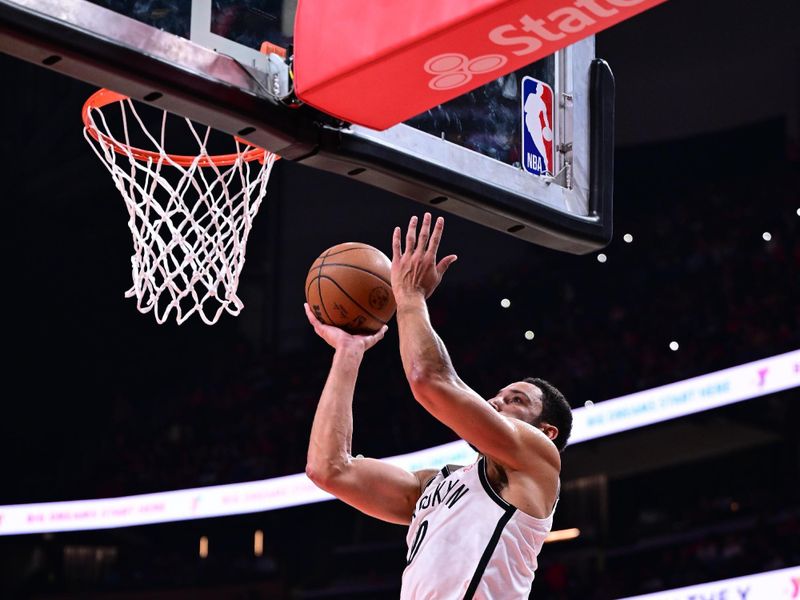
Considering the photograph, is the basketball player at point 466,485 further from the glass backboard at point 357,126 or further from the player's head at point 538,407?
the glass backboard at point 357,126

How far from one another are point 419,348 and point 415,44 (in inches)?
29.9

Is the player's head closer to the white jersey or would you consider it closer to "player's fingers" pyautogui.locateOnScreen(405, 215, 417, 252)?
the white jersey

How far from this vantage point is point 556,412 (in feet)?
11.7

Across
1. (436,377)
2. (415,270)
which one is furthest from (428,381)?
(415,270)

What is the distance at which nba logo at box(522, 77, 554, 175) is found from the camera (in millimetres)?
3789

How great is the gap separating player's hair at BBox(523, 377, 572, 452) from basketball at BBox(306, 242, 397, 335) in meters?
0.52

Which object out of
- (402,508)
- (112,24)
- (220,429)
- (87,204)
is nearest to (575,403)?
(220,429)

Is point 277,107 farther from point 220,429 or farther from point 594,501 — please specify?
point 220,429

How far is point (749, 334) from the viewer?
11312 millimetres

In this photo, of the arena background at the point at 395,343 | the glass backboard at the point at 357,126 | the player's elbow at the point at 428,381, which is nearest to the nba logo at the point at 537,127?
the glass backboard at the point at 357,126

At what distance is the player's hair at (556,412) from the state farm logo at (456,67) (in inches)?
38.9

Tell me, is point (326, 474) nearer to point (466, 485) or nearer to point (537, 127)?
point (466, 485)

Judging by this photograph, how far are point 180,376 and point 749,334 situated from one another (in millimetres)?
6417

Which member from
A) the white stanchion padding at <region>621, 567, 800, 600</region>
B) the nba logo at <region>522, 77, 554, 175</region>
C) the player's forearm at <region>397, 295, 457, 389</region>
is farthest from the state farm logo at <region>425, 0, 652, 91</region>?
the white stanchion padding at <region>621, 567, 800, 600</region>
